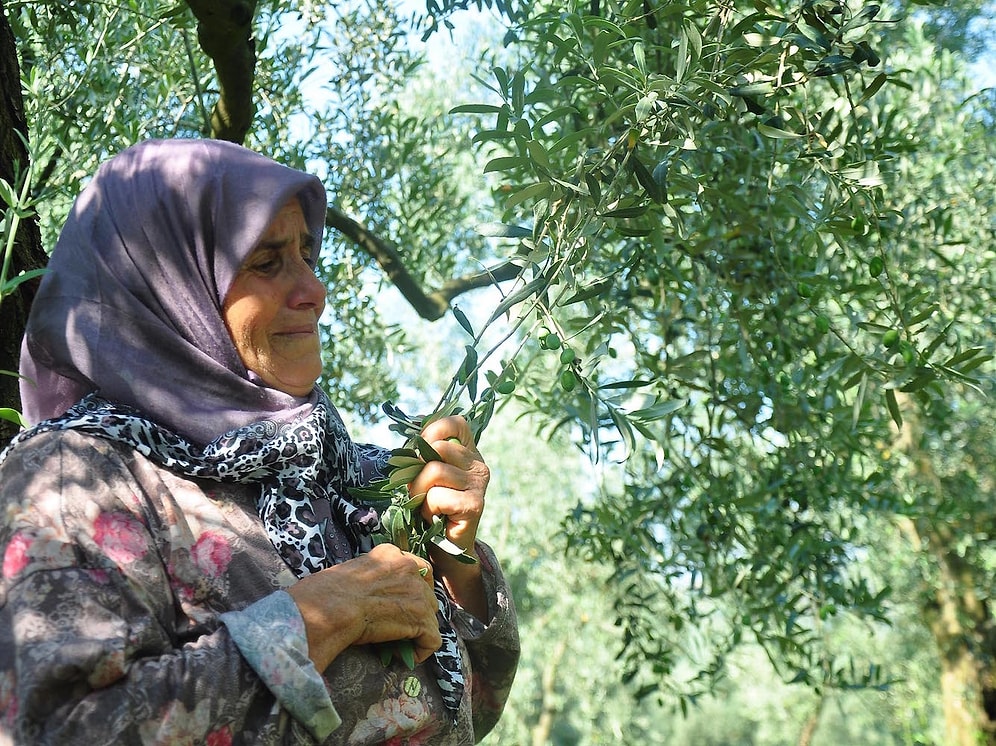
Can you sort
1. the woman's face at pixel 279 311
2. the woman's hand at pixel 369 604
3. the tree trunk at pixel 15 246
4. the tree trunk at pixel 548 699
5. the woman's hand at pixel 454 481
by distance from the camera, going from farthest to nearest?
the tree trunk at pixel 548 699 < the tree trunk at pixel 15 246 < the woman's face at pixel 279 311 < the woman's hand at pixel 454 481 < the woman's hand at pixel 369 604

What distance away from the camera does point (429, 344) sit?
632 inches

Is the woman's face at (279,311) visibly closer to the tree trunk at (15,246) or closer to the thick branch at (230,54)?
the tree trunk at (15,246)

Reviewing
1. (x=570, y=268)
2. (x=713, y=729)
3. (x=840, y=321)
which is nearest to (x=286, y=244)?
(x=570, y=268)

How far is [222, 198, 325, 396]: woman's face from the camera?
210 cm

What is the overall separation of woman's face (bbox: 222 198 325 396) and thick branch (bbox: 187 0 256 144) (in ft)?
4.09

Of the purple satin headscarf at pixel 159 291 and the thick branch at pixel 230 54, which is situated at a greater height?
the thick branch at pixel 230 54

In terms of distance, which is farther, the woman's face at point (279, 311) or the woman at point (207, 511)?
the woman's face at point (279, 311)

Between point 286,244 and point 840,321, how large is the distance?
21.6 feet

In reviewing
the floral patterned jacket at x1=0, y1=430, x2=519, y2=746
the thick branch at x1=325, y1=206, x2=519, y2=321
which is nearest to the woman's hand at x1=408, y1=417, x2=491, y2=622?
the floral patterned jacket at x1=0, y1=430, x2=519, y2=746

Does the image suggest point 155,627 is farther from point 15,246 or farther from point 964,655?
point 964,655

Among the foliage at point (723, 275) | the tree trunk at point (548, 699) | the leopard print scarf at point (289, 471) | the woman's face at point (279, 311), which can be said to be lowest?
the tree trunk at point (548, 699)

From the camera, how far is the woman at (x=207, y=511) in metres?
1.60

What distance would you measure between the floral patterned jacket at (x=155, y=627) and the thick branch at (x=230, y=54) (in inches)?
67.9

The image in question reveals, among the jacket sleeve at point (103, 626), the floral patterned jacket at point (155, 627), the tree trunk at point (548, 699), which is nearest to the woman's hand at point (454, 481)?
the floral patterned jacket at point (155, 627)
